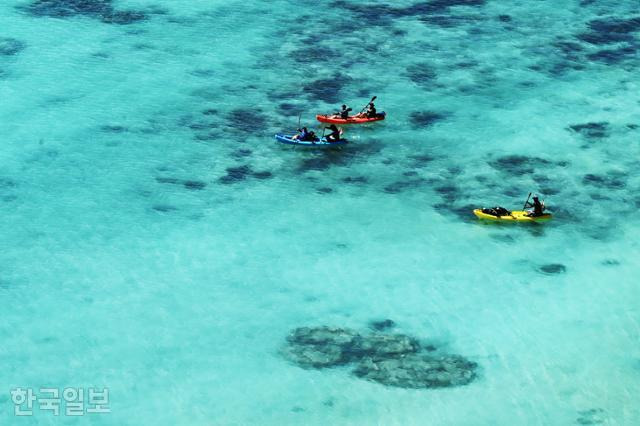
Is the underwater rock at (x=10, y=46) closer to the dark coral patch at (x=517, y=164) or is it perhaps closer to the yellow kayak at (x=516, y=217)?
the dark coral patch at (x=517, y=164)

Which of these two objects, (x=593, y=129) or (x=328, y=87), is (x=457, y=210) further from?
(x=328, y=87)

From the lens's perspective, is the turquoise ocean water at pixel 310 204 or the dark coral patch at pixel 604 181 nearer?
the turquoise ocean water at pixel 310 204

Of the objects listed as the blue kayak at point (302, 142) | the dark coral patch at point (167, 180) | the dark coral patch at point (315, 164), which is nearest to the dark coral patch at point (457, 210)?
the dark coral patch at point (315, 164)

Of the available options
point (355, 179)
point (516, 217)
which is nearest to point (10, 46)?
point (355, 179)

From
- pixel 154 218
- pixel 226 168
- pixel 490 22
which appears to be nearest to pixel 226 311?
pixel 154 218

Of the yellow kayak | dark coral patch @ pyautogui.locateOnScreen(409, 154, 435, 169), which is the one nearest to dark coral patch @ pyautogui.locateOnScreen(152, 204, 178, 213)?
dark coral patch @ pyautogui.locateOnScreen(409, 154, 435, 169)

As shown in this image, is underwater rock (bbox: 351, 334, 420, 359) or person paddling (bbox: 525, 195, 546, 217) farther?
person paddling (bbox: 525, 195, 546, 217)

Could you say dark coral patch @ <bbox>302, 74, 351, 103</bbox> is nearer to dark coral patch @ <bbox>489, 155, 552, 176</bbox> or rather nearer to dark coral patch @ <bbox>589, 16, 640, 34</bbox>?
dark coral patch @ <bbox>489, 155, 552, 176</bbox>
